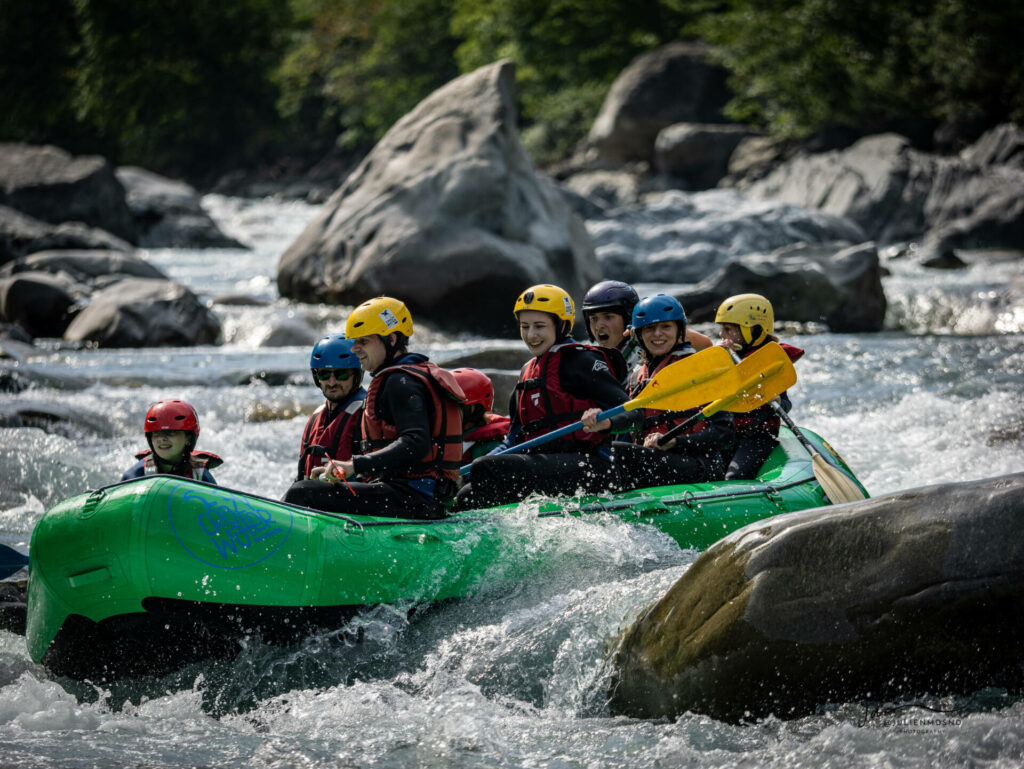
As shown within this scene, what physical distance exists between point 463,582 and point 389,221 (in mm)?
8804

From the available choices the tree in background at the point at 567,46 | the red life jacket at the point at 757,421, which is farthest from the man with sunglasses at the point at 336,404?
the tree in background at the point at 567,46

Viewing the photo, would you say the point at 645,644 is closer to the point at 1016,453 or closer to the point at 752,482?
the point at 752,482

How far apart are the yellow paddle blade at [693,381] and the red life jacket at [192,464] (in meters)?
2.06

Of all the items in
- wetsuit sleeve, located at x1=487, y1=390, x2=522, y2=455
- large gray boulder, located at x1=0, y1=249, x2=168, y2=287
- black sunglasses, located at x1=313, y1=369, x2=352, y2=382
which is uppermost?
black sunglasses, located at x1=313, y1=369, x2=352, y2=382

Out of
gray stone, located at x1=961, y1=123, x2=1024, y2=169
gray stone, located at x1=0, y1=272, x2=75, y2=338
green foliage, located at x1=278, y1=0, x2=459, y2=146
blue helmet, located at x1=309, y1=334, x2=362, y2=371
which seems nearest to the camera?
blue helmet, located at x1=309, y1=334, x2=362, y2=371

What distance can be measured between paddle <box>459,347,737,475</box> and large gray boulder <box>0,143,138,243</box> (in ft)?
56.1

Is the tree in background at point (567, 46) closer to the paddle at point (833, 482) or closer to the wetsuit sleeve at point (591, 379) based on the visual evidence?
the paddle at point (833, 482)

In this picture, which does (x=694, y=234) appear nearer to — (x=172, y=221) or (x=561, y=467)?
(x=561, y=467)

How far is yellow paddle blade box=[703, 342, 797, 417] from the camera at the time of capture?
5.68 m

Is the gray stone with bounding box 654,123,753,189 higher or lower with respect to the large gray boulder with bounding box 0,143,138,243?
lower

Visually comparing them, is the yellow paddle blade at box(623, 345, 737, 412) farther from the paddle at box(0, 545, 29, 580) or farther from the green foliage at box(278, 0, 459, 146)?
the green foliage at box(278, 0, 459, 146)

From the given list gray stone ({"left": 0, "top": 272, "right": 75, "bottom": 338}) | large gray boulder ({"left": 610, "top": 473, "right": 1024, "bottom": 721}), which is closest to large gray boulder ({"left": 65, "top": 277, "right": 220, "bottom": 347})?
gray stone ({"left": 0, "top": 272, "right": 75, "bottom": 338})

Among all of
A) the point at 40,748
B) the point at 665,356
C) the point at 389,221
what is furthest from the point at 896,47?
the point at 40,748

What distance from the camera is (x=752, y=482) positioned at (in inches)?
218
